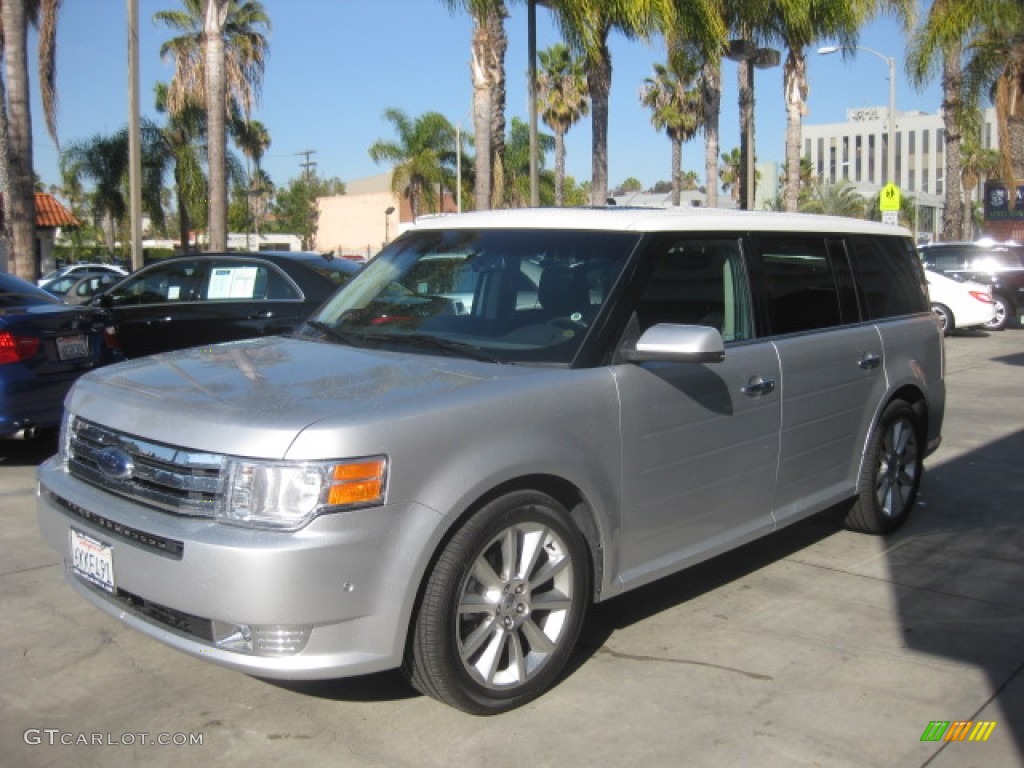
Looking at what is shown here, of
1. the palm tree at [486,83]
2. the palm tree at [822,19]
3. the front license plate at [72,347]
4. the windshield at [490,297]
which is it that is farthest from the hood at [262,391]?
the palm tree at [822,19]

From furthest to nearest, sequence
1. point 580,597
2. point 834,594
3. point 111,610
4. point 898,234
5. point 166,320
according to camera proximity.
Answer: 1. point 166,320
2. point 898,234
3. point 834,594
4. point 580,597
5. point 111,610

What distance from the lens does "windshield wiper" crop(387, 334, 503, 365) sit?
4105 mm

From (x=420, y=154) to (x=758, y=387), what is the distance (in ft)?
149

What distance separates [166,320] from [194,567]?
658 cm

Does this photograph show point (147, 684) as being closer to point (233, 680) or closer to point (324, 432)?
point (233, 680)

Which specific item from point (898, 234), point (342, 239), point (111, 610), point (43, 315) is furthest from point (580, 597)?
point (342, 239)

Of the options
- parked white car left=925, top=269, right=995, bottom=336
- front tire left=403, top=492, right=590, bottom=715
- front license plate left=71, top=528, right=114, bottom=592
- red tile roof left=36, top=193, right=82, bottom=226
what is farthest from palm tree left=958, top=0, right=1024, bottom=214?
red tile roof left=36, top=193, right=82, bottom=226

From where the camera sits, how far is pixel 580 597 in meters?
3.95

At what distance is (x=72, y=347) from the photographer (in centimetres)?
767

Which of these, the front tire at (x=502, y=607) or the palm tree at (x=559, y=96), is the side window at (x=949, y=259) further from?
the palm tree at (x=559, y=96)

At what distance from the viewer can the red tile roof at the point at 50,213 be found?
39.1 m

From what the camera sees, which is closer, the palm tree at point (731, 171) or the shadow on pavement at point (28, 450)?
the shadow on pavement at point (28, 450)

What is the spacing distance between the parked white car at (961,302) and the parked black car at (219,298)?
13.6 m

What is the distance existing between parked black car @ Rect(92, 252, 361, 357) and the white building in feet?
420
